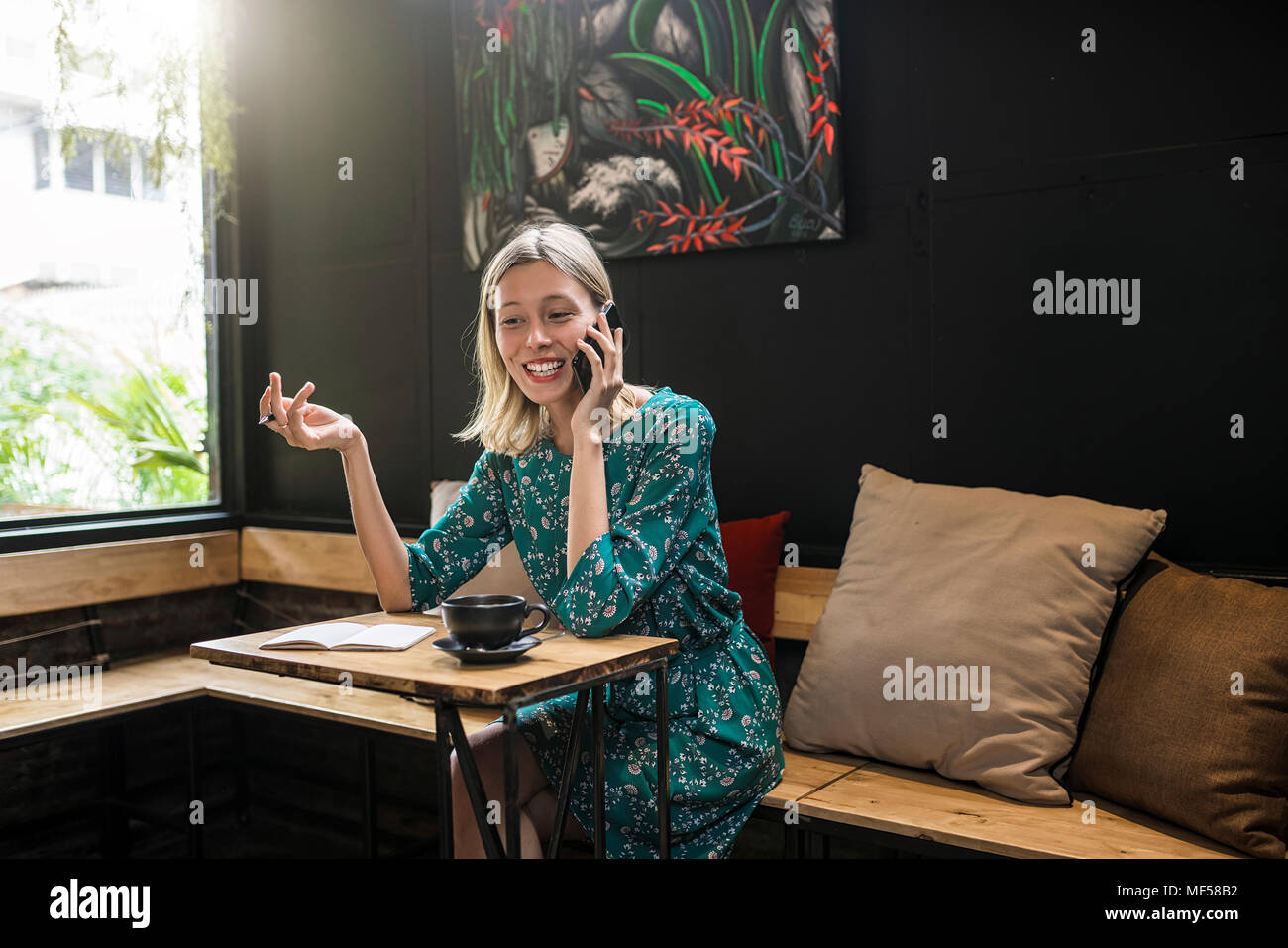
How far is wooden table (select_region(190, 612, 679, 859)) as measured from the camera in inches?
57.2

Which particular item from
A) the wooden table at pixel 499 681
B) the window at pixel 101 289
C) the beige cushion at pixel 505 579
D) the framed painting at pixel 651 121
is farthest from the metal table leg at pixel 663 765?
the window at pixel 101 289

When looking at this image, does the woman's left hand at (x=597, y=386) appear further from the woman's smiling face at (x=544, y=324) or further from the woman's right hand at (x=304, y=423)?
the woman's right hand at (x=304, y=423)

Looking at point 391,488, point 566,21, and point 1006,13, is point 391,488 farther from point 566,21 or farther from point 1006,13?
point 1006,13

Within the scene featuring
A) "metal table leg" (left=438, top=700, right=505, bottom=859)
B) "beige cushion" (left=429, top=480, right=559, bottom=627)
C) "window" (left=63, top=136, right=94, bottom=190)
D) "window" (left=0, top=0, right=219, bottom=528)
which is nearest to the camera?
"metal table leg" (left=438, top=700, right=505, bottom=859)

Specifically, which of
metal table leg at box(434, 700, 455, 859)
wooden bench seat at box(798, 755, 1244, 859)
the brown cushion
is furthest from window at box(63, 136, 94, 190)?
the brown cushion

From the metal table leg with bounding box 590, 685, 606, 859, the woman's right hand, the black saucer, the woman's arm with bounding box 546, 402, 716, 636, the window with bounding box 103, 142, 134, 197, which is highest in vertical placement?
the window with bounding box 103, 142, 134, 197

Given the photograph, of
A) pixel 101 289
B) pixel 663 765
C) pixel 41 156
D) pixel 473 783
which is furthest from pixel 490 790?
pixel 41 156

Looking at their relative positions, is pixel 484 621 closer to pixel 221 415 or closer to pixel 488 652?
pixel 488 652

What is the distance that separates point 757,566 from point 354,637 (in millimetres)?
1246

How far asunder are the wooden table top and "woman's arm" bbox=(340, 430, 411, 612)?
300 millimetres

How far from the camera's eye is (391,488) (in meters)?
3.72

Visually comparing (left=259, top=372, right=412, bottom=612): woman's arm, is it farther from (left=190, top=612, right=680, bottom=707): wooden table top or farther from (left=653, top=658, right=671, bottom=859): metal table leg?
(left=653, top=658, right=671, bottom=859): metal table leg

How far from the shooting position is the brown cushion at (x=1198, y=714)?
181 cm
